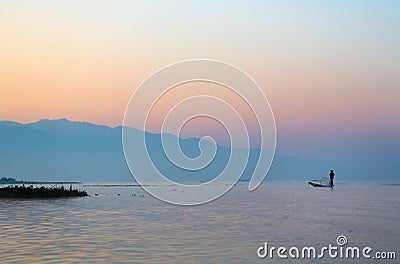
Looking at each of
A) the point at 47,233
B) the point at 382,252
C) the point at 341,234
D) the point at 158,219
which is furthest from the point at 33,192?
the point at 382,252

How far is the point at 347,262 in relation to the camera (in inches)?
1120

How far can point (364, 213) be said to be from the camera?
6084cm

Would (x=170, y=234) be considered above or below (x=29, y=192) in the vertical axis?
below

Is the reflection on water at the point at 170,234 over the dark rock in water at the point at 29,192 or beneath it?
beneath

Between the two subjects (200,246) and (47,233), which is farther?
(47,233)

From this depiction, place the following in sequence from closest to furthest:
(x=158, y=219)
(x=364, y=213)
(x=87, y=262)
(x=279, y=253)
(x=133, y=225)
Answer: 1. (x=87, y=262)
2. (x=279, y=253)
3. (x=133, y=225)
4. (x=158, y=219)
5. (x=364, y=213)

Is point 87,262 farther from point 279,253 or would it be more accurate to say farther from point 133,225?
point 133,225

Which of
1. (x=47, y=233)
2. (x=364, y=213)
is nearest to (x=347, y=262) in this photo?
(x=47, y=233)

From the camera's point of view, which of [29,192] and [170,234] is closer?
[170,234]

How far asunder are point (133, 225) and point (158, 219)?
598 cm

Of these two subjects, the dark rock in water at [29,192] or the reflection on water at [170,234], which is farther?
the dark rock in water at [29,192]

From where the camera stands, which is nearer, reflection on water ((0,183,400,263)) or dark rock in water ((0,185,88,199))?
reflection on water ((0,183,400,263))

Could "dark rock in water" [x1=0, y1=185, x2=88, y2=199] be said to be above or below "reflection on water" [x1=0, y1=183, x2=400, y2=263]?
above

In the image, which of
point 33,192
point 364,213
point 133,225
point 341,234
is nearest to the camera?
point 341,234
